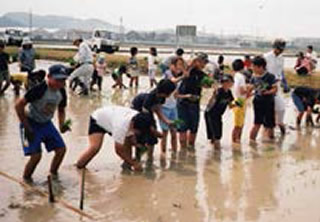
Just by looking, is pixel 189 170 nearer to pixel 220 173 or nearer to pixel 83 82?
pixel 220 173

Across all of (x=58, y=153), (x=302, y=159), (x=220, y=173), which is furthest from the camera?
(x=302, y=159)

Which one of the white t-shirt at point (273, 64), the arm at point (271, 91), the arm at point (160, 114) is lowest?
the arm at point (160, 114)

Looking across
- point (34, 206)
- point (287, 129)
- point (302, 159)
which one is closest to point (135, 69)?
point (287, 129)

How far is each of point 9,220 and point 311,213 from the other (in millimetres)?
3438

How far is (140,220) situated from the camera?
6473 mm

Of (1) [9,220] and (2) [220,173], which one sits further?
(2) [220,173]

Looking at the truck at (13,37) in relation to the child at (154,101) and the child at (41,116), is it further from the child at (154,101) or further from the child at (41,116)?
the child at (41,116)

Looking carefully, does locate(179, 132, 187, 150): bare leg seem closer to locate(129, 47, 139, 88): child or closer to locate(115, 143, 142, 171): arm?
locate(115, 143, 142, 171): arm

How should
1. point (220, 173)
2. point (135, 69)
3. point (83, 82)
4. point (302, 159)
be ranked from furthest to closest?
1. point (135, 69)
2. point (83, 82)
3. point (302, 159)
4. point (220, 173)

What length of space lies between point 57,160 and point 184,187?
5.84 feet

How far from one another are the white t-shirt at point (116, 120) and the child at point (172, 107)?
1.37 m

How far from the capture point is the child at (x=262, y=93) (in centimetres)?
1117

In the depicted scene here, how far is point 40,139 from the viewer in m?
7.80

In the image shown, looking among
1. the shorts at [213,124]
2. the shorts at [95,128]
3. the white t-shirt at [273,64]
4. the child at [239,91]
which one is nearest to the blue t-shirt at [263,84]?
the child at [239,91]
